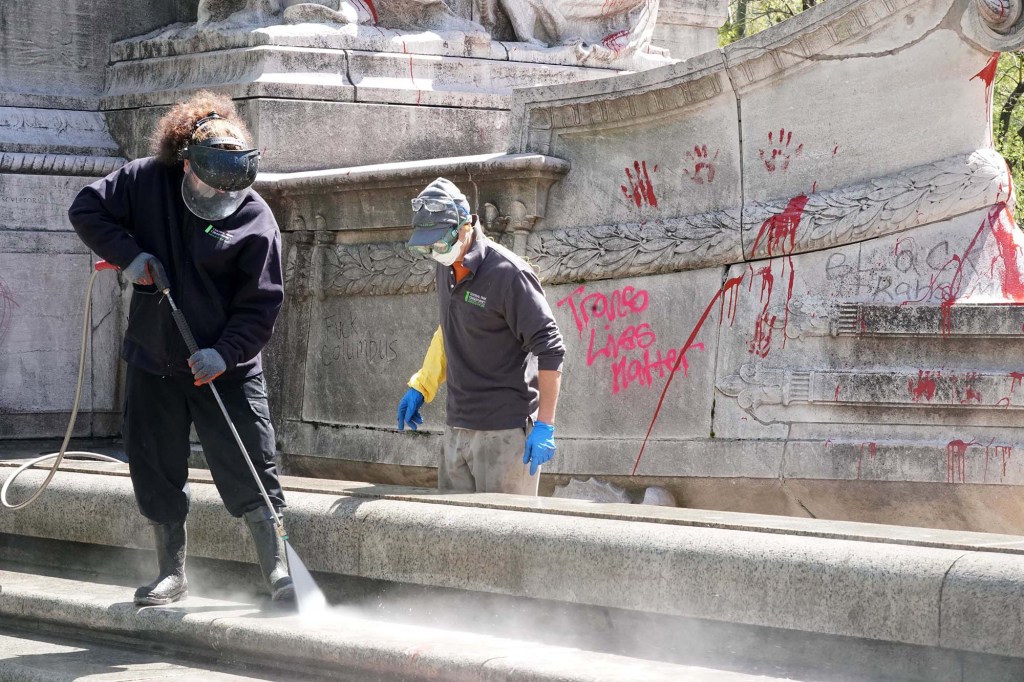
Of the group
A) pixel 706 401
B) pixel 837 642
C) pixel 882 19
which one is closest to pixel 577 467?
pixel 706 401

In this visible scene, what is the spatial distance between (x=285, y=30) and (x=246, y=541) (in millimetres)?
3734

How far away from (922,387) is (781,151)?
4.11 ft

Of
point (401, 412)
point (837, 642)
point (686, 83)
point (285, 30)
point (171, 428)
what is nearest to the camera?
point (837, 642)

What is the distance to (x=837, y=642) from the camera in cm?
445

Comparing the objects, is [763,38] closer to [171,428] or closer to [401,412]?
[401,412]

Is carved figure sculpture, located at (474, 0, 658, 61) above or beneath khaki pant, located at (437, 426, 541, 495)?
above

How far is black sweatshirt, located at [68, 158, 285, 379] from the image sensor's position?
18.0 ft

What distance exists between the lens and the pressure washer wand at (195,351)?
540cm

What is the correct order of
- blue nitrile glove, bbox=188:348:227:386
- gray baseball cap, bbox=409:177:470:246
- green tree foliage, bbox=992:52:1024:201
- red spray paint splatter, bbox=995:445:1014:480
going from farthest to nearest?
green tree foliage, bbox=992:52:1024:201
red spray paint splatter, bbox=995:445:1014:480
gray baseball cap, bbox=409:177:470:246
blue nitrile glove, bbox=188:348:227:386

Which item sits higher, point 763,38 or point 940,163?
point 763,38

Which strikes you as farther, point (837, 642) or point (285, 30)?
point (285, 30)

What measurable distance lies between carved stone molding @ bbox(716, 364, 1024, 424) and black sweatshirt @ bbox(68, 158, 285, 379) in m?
2.28

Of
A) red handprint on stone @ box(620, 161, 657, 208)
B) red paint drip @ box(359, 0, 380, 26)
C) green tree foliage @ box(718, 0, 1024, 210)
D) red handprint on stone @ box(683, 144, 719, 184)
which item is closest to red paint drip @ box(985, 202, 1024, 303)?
red handprint on stone @ box(683, 144, 719, 184)

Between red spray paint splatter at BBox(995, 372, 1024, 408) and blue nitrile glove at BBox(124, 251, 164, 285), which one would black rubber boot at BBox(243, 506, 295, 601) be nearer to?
blue nitrile glove at BBox(124, 251, 164, 285)
